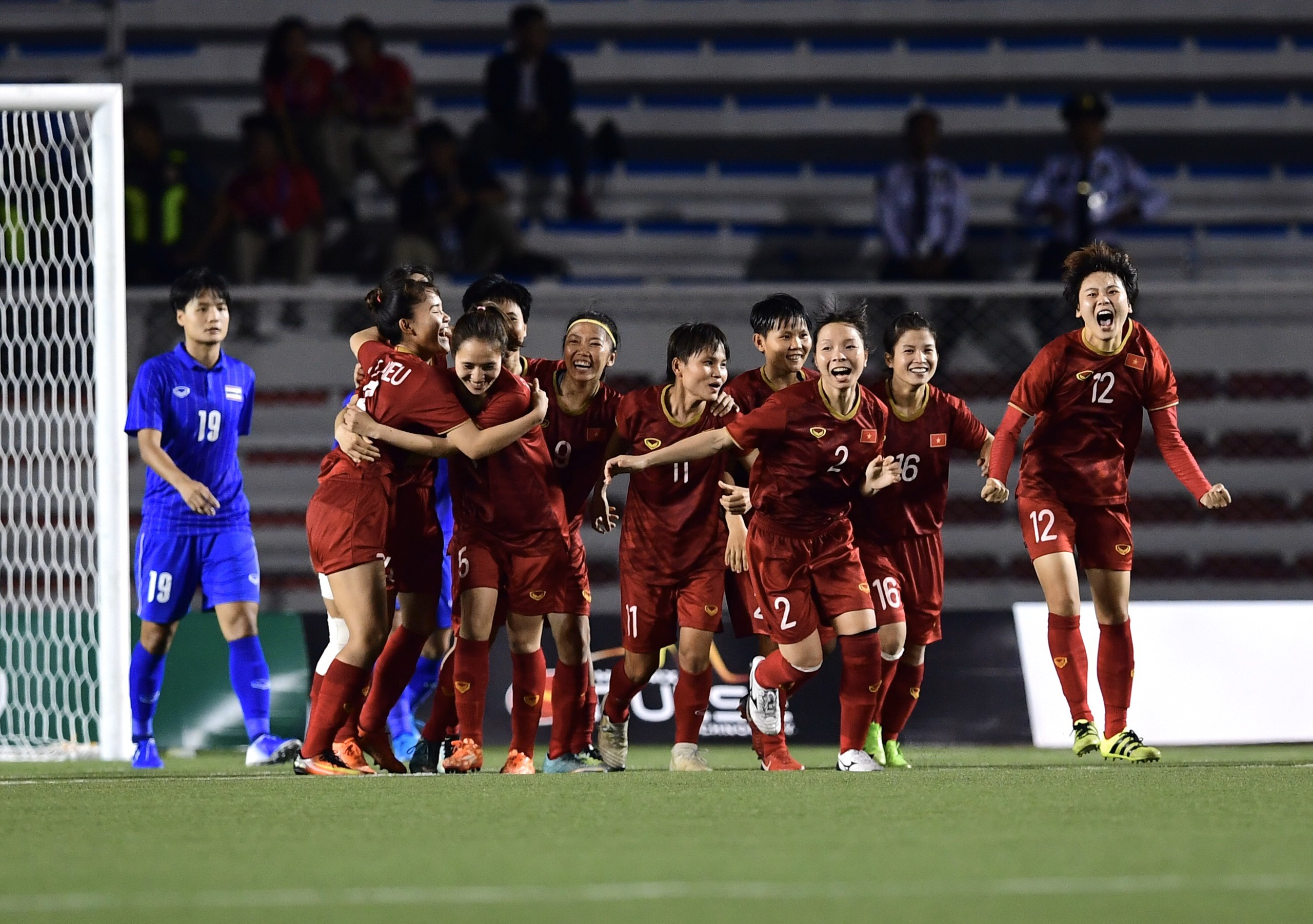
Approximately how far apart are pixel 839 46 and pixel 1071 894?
461 inches

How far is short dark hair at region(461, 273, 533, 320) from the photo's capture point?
7020 millimetres

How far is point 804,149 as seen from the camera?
14.1 m

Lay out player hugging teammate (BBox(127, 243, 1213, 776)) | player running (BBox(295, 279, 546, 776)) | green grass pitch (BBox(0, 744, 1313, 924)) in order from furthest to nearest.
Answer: player hugging teammate (BBox(127, 243, 1213, 776)) < player running (BBox(295, 279, 546, 776)) < green grass pitch (BBox(0, 744, 1313, 924))

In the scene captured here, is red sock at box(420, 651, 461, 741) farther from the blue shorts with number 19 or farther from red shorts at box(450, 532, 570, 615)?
the blue shorts with number 19

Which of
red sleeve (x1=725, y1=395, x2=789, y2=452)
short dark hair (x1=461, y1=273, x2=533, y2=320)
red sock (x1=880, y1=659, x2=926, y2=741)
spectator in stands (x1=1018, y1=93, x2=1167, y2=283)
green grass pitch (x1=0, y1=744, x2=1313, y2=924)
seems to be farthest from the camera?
spectator in stands (x1=1018, y1=93, x2=1167, y2=283)

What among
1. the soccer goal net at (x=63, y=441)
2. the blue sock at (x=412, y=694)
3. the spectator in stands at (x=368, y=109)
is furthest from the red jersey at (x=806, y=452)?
the spectator in stands at (x=368, y=109)

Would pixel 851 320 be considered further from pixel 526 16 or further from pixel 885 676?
pixel 526 16

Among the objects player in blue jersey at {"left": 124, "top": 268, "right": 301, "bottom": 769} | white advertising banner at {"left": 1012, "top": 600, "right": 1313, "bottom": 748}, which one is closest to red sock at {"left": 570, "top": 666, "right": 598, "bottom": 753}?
player in blue jersey at {"left": 124, "top": 268, "right": 301, "bottom": 769}

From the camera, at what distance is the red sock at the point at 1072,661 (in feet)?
23.2

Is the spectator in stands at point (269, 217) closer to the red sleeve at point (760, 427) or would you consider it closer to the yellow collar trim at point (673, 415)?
the yellow collar trim at point (673, 415)

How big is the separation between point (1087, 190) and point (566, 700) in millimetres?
6623

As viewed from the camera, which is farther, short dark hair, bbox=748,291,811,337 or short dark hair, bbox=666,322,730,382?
short dark hair, bbox=748,291,811,337

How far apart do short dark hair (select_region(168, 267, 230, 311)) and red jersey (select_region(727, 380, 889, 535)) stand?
105 inches

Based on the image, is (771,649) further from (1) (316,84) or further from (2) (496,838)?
(1) (316,84)
